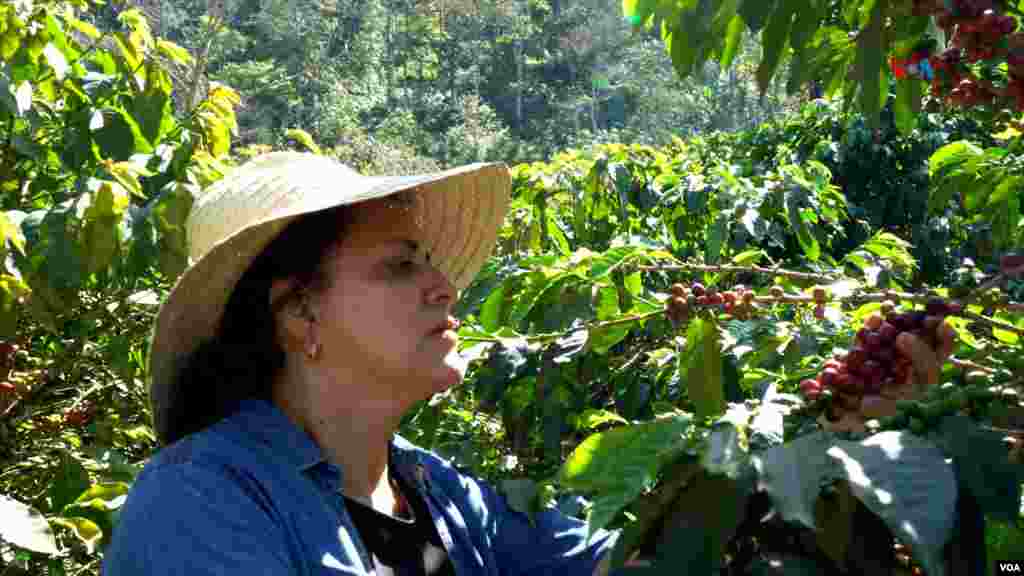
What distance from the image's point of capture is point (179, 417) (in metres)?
1.74

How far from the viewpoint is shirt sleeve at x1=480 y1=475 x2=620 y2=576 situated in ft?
5.53

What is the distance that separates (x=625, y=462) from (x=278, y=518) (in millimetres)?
699

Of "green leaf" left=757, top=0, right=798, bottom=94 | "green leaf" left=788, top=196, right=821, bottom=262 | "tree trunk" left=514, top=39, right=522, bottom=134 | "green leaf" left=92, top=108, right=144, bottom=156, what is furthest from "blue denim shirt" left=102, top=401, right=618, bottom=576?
"tree trunk" left=514, top=39, right=522, bottom=134

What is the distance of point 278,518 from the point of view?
4.89ft

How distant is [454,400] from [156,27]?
2735 centimetres

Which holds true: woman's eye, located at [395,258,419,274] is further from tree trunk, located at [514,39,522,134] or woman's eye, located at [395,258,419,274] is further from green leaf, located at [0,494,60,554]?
tree trunk, located at [514,39,522,134]

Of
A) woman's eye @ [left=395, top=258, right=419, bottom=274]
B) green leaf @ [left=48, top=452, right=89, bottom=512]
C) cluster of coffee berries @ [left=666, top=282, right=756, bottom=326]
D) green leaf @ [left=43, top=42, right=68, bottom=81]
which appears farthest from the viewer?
green leaf @ [left=43, top=42, right=68, bottom=81]

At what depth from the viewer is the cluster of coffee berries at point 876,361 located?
1134 millimetres

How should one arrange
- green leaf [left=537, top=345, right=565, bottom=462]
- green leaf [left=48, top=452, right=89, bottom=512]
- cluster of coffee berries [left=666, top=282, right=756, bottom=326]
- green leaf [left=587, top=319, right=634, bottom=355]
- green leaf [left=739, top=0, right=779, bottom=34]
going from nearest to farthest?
green leaf [left=739, top=0, right=779, bottom=34], cluster of coffee berries [left=666, top=282, right=756, bottom=326], green leaf [left=587, top=319, right=634, bottom=355], green leaf [left=537, top=345, right=565, bottom=462], green leaf [left=48, top=452, right=89, bottom=512]

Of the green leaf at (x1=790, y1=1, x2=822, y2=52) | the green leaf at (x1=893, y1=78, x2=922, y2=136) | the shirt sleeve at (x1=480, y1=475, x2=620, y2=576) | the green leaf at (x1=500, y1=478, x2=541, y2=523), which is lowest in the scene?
the shirt sleeve at (x1=480, y1=475, x2=620, y2=576)

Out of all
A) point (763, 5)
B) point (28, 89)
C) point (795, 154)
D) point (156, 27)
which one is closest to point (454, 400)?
point (28, 89)

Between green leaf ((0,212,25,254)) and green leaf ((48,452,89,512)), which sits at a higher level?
green leaf ((0,212,25,254))

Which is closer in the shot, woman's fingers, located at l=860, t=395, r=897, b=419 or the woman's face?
woman's fingers, located at l=860, t=395, r=897, b=419

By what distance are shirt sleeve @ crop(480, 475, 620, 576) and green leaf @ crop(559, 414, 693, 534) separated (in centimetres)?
69
